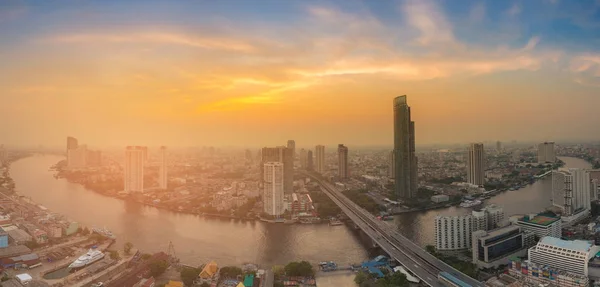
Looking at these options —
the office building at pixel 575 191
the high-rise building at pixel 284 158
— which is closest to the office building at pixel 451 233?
the office building at pixel 575 191

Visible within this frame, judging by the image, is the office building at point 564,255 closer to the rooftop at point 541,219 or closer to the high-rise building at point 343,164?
the rooftop at point 541,219

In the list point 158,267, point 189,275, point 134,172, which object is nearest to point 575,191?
point 189,275

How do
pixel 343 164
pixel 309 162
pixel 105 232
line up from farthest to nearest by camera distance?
pixel 309 162 → pixel 343 164 → pixel 105 232

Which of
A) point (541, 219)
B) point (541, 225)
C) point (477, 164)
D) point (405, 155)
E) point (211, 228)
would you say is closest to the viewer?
point (541, 225)

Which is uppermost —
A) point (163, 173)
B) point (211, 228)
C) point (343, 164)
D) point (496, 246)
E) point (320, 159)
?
point (320, 159)

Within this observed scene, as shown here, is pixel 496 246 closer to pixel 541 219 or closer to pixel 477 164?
pixel 541 219

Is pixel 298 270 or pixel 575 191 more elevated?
pixel 575 191

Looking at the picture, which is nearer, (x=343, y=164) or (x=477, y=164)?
(x=477, y=164)
